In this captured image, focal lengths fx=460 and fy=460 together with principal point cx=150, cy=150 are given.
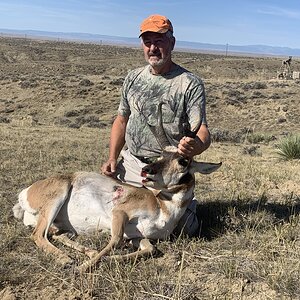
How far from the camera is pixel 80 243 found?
4957 mm

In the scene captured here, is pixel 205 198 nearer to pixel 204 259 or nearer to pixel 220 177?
pixel 220 177

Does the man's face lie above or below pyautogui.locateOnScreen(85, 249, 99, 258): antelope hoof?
above

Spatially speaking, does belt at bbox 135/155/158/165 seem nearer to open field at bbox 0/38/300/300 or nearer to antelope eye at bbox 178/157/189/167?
antelope eye at bbox 178/157/189/167

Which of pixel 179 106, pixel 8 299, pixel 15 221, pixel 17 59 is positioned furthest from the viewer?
pixel 17 59

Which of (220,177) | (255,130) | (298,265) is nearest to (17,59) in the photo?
(255,130)

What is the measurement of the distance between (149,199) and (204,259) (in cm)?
86

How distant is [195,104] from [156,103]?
490mm

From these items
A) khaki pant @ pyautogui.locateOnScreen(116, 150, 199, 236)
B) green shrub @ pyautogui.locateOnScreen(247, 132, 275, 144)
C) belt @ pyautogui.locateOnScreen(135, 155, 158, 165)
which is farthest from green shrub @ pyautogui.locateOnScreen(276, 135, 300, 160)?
belt @ pyautogui.locateOnScreen(135, 155, 158, 165)

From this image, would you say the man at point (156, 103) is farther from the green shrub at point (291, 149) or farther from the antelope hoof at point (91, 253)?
the green shrub at point (291, 149)

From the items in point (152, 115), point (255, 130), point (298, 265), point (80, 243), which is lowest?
point (255, 130)

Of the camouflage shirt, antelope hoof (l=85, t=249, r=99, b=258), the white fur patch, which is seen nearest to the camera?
antelope hoof (l=85, t=249, r=99, b=258)

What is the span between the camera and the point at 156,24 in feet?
16.8

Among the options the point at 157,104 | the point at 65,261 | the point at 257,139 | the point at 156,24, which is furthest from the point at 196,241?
the point at 257,139

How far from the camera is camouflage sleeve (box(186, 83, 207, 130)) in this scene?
5035 millimetres
